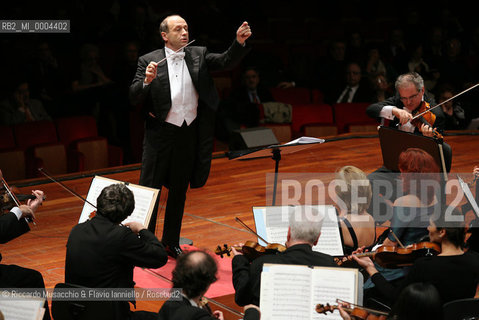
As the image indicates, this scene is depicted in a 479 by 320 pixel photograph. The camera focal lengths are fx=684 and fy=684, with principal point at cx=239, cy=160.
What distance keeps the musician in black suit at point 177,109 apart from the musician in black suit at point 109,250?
79 cm

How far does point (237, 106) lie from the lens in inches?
231

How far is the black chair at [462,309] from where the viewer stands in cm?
227

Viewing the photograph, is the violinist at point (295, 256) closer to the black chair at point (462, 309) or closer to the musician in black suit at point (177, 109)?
the black chair at point (462, 309)

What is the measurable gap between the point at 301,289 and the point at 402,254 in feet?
1.64

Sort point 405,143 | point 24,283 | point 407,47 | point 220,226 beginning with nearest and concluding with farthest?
point 24,283, point 405,143, point 220,226, point 407,47

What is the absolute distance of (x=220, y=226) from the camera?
4016 mm

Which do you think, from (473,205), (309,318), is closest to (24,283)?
(309,318)

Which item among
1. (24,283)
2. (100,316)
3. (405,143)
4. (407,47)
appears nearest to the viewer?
(100,316)

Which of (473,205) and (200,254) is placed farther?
(473,205)

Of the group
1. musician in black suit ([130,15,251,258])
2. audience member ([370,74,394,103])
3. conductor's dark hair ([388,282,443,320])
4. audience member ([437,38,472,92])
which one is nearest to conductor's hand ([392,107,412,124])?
musician in black suit ([130,15,251,258])

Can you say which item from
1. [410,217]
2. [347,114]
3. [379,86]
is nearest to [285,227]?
[410,217]

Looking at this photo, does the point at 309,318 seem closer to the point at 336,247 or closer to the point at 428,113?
the point at 336,247

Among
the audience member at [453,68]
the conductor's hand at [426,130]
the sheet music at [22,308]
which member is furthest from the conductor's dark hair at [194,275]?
the audience member at [453,68]

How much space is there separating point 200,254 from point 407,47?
6075 millimetres
